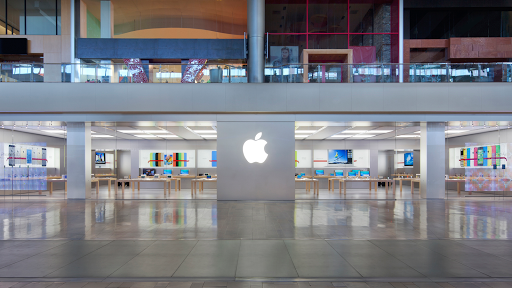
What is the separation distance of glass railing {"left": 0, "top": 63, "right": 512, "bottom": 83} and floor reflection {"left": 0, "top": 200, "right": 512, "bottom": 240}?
4942 millimetres

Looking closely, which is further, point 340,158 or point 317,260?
point 340,158

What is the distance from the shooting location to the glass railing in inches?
501

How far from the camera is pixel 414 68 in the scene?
1288 centimetres

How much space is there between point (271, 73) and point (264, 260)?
9208mm

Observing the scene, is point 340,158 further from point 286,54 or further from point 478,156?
point 478,156

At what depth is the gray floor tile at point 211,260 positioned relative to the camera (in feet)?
14.9

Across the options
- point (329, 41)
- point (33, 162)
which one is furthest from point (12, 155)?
point (329, 41)

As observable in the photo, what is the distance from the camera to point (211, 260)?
16.8 ft

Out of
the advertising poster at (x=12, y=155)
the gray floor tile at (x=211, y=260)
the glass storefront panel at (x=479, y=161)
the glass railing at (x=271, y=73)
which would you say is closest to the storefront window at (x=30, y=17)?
the glass railing at (x=271, y=73)

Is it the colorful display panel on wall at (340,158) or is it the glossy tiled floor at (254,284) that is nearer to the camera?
the glossy tiled floor at (254,284)

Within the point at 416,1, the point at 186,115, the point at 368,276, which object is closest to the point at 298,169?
the point at 186,115

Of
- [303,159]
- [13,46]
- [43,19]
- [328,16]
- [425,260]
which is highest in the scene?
[328,16]

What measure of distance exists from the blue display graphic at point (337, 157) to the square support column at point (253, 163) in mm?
7276

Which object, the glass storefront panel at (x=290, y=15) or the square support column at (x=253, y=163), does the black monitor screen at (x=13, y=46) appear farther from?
the glass storefront panel at (x=290, y=15)
